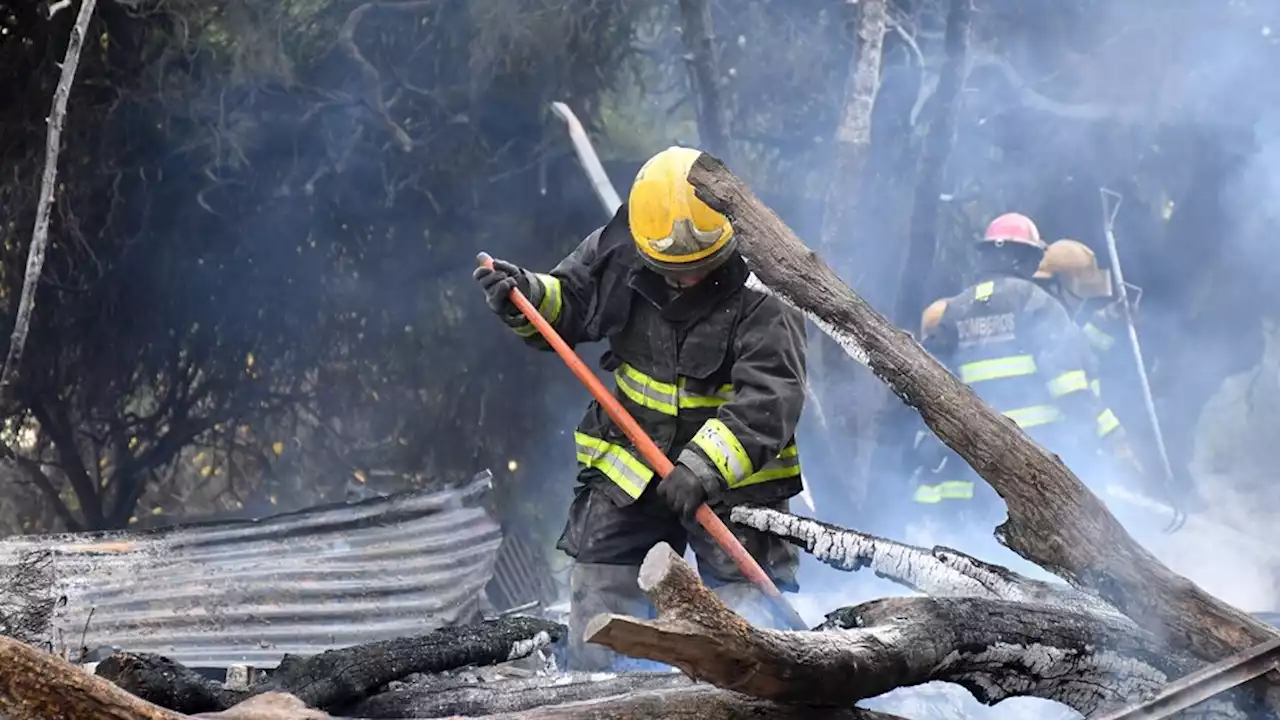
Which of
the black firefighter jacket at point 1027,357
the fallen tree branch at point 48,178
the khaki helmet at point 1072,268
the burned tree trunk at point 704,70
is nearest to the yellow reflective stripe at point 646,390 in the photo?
the fallen tree branch at point 48,178

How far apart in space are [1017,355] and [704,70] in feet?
7.40

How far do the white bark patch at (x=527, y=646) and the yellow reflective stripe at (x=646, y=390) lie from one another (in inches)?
39.6

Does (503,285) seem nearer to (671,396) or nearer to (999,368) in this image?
(671,396)

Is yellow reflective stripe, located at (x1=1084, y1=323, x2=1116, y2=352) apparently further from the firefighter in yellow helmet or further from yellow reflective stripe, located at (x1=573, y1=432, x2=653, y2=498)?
yellow reflective stripe, located at (x1=573, y1=432, x2=653, y2=498)

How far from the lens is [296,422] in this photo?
7109 mm

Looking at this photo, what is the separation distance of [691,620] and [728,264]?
92.7 inches

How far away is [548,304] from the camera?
4.34 meters

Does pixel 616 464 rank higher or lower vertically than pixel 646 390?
lower

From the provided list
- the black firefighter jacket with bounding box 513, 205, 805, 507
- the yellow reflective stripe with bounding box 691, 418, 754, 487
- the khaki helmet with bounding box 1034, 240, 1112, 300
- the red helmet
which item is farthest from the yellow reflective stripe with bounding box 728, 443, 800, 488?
the khaki helmet with bounding box 1034, 240, 1112, 300

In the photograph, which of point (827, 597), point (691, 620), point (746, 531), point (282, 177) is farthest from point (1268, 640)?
point (282, 177)

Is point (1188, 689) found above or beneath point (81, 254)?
beneath

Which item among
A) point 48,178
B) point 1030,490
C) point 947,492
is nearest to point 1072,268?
point 947,492

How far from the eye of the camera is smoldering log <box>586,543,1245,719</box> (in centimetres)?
187

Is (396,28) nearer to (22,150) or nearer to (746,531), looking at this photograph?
(22,150)
